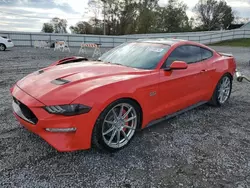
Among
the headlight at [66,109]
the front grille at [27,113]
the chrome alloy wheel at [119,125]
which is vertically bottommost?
A: the chrome alloy wheel at [119,125]

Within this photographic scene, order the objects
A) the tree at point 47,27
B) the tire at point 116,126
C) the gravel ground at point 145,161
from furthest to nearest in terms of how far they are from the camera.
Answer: the tree at point 47,27 < the tire at point 116,126 < the gravel ground at point 145,161

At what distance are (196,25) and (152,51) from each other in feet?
165

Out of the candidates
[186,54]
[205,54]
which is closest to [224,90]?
[205,54]

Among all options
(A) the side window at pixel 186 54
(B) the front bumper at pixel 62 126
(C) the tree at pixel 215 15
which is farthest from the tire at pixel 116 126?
(C) the tree at pixel 215 15

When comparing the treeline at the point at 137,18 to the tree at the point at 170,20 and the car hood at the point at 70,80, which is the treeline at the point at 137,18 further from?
the car hood at the point at 70,80

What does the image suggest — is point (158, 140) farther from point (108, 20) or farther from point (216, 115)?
point (108, 20)

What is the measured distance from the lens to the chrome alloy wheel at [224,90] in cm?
460

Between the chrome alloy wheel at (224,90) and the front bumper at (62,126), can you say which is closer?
the front bumper at (62,126)

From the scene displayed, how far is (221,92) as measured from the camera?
15.2ft

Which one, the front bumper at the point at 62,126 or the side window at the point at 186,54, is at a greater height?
the side window at the point at 186,54

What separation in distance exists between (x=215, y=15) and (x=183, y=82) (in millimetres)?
53597

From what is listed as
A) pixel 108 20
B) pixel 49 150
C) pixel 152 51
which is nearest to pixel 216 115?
pixel 152 51

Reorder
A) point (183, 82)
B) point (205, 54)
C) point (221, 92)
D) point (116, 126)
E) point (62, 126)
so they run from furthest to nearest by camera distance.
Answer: point (221, 92)
point (205, 54)
point (183, 82)
point (116, 126)
point (62, 126)

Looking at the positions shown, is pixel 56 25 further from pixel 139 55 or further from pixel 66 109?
pixel 66 109
